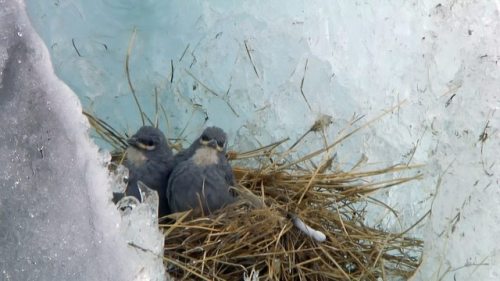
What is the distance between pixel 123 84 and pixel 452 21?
3.04 ft

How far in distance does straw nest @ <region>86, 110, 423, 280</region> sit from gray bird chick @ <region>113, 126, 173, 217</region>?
15 centimetres

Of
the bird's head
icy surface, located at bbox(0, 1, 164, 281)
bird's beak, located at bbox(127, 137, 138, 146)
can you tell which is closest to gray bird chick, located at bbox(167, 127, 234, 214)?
the bird's head

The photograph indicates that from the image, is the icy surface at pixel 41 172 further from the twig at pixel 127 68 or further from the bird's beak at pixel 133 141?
the twig at pixel 127 68

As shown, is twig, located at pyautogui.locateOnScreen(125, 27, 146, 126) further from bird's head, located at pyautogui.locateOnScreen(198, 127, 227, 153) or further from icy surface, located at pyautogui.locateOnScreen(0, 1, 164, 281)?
icy surface, located at pyautogui.locateOnScreen(0, 1, 164, 281)

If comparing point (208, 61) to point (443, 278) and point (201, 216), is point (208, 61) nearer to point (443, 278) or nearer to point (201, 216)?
point (201, 216)

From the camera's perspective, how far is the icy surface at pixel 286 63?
3.02m

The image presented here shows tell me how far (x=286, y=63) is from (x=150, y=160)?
1.70 feet

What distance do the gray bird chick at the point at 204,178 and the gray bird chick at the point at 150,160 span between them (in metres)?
0.04

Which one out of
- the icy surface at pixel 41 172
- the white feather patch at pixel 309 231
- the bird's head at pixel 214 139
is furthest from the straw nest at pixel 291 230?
the icy surface at pixel 41 172

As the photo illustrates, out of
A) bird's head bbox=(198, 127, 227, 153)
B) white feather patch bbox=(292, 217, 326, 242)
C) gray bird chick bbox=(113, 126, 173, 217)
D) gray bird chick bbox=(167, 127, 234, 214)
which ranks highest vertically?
white feather patch bbox=(292, 217, 326, 242)

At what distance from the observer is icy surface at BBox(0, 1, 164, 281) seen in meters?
1.99

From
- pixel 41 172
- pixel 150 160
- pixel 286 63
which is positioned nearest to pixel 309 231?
pixel 150 160

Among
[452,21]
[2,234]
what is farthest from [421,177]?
[2,234]

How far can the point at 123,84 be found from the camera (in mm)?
3082
